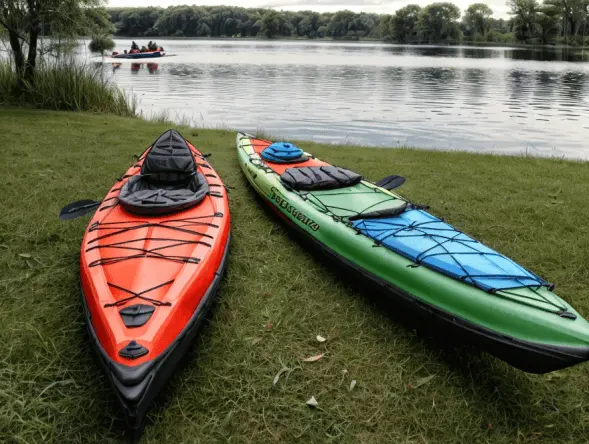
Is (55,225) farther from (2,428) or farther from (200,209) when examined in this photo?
(2,428)

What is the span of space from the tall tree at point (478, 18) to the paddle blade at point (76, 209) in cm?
10029

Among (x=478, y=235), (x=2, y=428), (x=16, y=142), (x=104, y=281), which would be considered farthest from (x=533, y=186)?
(x=16, y=142)

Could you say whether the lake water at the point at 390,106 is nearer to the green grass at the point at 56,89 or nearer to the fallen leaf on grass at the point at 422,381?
the green grass at the point at 56,89

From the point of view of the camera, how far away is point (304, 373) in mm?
2939

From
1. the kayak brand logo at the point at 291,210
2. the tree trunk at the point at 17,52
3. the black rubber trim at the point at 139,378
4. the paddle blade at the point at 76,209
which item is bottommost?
the black rubber trim at the point at 139,378

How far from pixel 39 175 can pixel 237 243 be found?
3.18 m

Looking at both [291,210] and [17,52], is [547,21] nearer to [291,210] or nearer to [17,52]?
[17,52]

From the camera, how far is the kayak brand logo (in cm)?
426

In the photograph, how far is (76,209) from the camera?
4.36m

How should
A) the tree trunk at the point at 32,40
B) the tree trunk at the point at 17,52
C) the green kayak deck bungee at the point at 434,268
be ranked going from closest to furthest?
the green kayak deck bungee at the point at 434,268
the tree trunk at the point at 32,40
the tree trunk at the point at 17,52

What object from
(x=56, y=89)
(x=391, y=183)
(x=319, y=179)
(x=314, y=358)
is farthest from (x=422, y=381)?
(x=56, y=89)

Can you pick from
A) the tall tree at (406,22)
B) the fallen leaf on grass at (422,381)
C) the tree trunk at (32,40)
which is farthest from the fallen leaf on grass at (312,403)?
the tall tree at (406,22)

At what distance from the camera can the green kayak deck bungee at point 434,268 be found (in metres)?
2.58

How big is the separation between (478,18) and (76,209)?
334 feet
